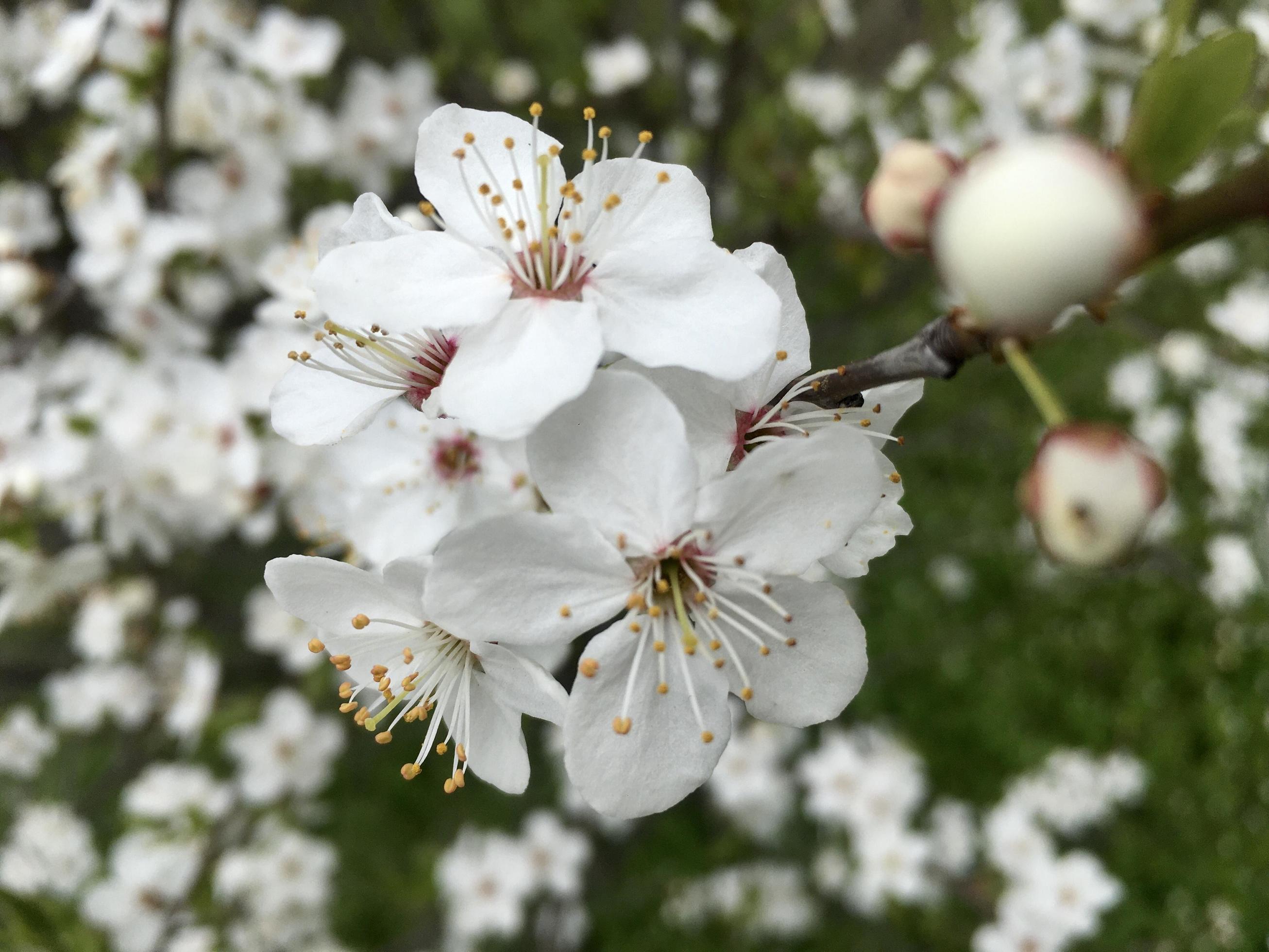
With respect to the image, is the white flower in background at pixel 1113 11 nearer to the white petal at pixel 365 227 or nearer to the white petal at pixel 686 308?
the white petal at pixel 686 308

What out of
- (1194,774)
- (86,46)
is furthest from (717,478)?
(1194,774)

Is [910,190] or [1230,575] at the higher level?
[910,190]

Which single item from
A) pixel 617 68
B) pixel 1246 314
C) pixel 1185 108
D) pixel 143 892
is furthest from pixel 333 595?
pixel 1246 314

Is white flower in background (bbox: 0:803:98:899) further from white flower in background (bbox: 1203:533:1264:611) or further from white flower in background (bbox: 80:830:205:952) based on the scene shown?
white flower in background (bbox: 1203:533:1264:611)

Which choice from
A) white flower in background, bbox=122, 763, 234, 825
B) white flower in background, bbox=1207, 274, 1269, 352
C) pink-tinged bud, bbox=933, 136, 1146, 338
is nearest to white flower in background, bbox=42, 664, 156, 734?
white flower in background, bbox=122, 763, 234, 825

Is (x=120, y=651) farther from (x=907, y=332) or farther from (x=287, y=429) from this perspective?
(x=907, y=332)

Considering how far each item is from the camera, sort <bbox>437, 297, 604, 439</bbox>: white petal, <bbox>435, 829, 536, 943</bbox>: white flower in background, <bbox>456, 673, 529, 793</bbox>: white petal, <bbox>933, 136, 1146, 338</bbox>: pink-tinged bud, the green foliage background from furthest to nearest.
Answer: <bbox>435, 829, 536, 943</bbox>: white flower in background → the green foliage background → <bbox>456, 673, 529, 793</bbox>: white petal → <bbox>437, 297, 604, 439</bbox>: white petal → <bbox>933, 136, 1146, 338</bbox>: pink-tinged bud

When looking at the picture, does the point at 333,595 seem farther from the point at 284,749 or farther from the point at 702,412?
the point at 284,749
